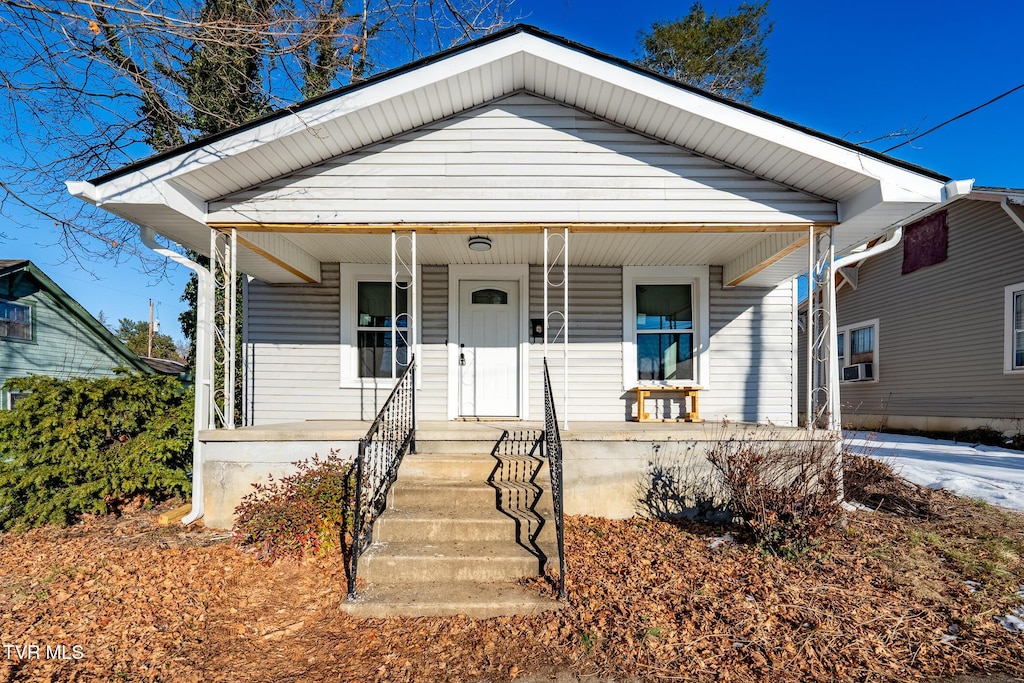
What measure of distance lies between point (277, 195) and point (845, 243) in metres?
6.79

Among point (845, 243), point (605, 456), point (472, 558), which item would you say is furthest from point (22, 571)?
point (845, 243)

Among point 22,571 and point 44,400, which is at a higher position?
point 44,400

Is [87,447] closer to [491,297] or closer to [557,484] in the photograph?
[491,297]

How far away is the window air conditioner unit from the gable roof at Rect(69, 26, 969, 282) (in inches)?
357

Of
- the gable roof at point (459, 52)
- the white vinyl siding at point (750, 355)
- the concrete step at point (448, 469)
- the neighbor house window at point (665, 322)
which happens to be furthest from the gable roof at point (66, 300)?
the white vinyl siding at point (750, 355)

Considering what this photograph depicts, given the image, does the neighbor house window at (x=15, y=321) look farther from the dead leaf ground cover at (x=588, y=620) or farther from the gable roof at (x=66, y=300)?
the dead leaf ground cover at (x=588, y=620)

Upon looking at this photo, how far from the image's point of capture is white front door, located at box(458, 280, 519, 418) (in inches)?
290

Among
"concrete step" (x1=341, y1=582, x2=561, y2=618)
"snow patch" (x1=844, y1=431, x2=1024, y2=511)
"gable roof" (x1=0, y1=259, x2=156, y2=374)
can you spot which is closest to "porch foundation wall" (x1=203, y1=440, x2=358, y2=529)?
"concrete step" (x1=341, y1=582, x2=561, y2=618)

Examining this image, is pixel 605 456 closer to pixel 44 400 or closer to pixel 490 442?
pixel 490 442

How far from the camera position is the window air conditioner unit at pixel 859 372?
43.5ft

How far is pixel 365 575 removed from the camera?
12.7ft

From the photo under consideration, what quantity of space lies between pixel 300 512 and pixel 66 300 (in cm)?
1237

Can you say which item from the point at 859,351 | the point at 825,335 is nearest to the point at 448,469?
the point at 825,335

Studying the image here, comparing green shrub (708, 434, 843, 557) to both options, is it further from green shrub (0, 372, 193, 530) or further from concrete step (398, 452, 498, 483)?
green shrub (0, 372, 193, 530)
